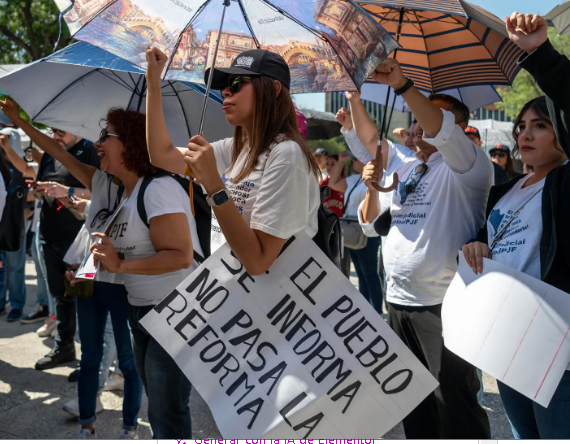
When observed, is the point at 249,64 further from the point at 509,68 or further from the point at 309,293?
the point at 509,68

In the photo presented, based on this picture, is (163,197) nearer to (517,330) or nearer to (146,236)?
(146,236)

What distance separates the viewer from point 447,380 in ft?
8.96

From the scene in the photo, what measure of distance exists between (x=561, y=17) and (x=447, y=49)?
578 millimetres

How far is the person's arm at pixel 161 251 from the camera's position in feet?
8.76

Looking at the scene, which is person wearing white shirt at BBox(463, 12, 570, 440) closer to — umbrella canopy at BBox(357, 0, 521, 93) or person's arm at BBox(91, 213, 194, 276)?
umbrella canopy at BBox(357, 0, 521, 93)

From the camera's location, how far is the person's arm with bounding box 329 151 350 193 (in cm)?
745

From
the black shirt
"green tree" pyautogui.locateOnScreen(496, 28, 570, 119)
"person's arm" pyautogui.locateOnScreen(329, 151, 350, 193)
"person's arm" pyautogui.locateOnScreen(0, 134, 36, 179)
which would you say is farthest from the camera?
"green tree" pyautogui.locateOnScreen(496, 28, 570, 119)

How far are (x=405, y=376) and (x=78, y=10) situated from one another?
195 centimetres

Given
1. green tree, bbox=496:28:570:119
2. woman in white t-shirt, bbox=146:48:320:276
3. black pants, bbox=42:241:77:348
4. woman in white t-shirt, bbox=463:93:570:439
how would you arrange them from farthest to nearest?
green tree, bbox=496:28:570:119
black pants, bbox=42:241:77:348
woman in white t-shirt, bbox=463:93:570:439
woman in white t-shirt, bbox=146:48:320:276

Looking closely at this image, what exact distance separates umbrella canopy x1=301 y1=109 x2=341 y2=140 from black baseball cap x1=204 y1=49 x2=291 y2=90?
26.2 ft

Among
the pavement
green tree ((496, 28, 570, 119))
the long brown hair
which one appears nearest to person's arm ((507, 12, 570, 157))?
the long brown hair

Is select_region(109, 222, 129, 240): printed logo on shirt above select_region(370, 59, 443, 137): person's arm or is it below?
below

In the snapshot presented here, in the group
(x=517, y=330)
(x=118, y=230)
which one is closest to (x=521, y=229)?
(x=517, y=330)

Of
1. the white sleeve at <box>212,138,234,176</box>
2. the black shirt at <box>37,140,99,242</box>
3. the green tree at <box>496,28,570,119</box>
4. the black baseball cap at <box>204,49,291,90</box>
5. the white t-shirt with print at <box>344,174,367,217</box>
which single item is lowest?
the green tree at <box>496,28,570,119</box>
